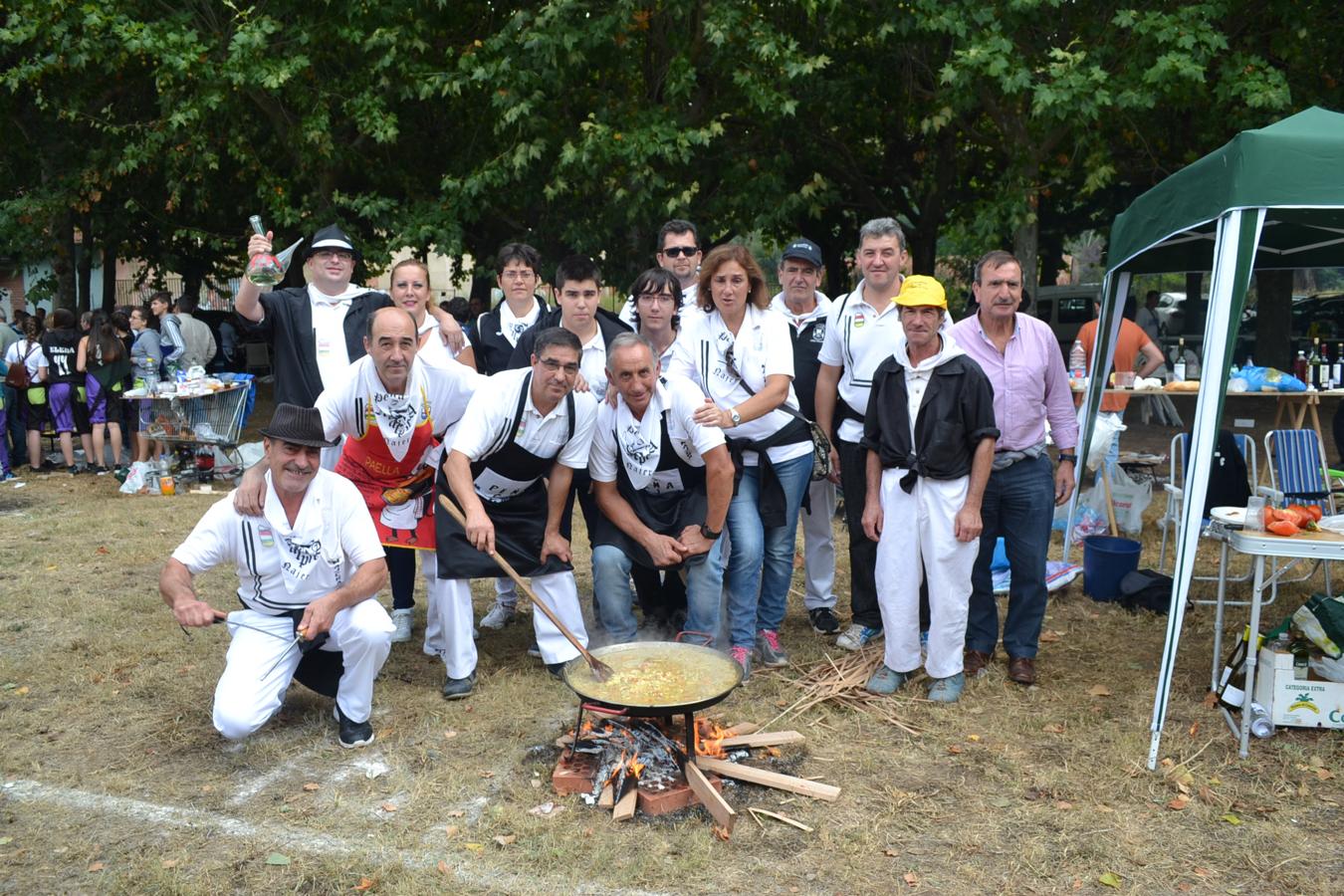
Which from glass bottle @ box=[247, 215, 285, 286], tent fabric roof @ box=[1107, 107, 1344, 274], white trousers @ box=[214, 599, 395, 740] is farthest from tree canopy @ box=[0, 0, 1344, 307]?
white trousers @ box=[214, 599, 395, 740]

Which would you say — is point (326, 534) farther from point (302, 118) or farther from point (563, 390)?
point (302, 118)

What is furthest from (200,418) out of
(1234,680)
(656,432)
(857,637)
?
(1234,680)

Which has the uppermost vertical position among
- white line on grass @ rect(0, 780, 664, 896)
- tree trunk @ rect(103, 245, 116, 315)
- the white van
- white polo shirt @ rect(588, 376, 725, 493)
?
tree trunk @ rect(103, 245, 116, 315)

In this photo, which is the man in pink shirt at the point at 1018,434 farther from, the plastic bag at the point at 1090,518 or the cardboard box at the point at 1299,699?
the plastic bag at the point at 1090,518

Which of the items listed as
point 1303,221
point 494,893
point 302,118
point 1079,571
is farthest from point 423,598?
point 302,118

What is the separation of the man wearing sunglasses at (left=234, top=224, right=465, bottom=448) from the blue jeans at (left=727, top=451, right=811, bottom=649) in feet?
7.09

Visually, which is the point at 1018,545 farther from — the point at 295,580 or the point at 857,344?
the point at 295,580

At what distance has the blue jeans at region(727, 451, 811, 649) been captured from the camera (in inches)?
201

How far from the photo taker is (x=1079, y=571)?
678 centimetres

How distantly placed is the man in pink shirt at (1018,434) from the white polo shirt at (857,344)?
0.33 metres

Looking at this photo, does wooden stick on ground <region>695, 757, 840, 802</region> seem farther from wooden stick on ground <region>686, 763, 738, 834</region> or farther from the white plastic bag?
the white plastic bag

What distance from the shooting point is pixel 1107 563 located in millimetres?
6469

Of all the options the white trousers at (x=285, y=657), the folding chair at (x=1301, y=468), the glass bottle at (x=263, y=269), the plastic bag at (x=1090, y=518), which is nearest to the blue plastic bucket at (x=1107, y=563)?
the folding chair at (x=1301, y=468)

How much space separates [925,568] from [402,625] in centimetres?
284
